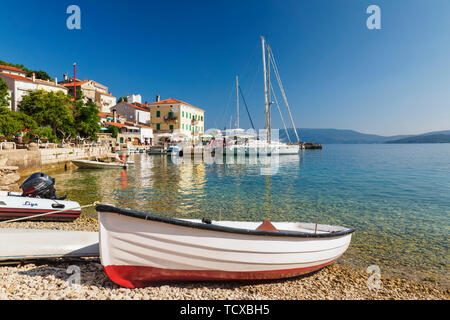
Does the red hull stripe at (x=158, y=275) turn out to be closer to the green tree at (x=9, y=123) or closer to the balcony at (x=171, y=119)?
the green tree at (x=9, y=123)

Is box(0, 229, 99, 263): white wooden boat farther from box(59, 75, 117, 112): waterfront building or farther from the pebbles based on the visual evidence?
box(59, 75, 117, 112): waterfront building

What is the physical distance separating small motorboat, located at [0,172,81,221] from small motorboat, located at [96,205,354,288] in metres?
4.59

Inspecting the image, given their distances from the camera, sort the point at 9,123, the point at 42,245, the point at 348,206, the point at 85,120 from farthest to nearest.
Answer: the point at 85,120 → the point at 9,123 → the point at 348,206 → the point at 42,245

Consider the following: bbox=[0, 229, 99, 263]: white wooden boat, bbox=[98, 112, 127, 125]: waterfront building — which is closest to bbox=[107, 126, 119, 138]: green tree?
bbox=[98, 112, 127, 125]: waterfront building

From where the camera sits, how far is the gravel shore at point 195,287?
156 inches

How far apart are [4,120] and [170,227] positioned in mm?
26303

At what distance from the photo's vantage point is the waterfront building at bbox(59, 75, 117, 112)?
5774 centimetres

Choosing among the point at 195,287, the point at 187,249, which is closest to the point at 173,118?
the point at 195,287

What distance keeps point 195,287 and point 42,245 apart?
3.29 m

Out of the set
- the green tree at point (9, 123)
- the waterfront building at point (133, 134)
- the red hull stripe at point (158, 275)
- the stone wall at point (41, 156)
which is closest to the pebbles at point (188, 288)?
the red hull stripe at point (158, 275)

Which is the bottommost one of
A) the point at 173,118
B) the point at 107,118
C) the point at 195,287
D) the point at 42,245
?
the point at 195,287

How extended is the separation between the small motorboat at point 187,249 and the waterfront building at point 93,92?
60.2m

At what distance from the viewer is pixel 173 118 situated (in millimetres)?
62625

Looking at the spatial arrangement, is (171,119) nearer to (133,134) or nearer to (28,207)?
(133,134)
